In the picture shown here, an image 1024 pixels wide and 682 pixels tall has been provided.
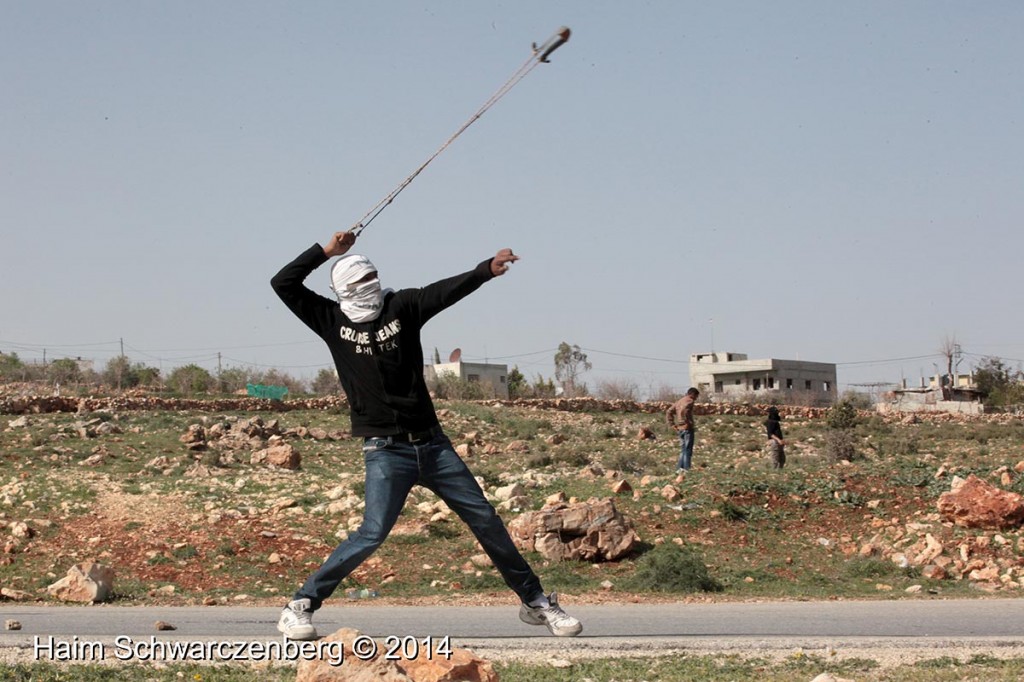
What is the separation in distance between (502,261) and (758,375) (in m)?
84.8

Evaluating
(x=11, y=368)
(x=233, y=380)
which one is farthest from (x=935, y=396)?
(x=11, y=368)

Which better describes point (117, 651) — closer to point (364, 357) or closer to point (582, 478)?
point (364, 357)

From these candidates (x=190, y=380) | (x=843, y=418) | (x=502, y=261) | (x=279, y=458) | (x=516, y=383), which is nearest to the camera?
(x=502, y=261)

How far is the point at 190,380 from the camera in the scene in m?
60.9

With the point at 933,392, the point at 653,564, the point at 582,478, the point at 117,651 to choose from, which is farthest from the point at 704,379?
the point at 117,651

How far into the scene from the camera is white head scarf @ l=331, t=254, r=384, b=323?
6.89 m

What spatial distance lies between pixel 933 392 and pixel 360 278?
8464 centimetres

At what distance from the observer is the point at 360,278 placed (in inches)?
273

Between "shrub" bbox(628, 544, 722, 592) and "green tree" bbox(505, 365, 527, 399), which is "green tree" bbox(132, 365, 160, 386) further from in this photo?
"shrub" bbox(628, 544, 722, 592)

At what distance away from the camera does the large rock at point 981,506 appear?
15109mm

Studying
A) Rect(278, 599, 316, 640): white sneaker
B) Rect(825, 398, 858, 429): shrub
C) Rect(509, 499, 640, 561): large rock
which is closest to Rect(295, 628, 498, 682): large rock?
Rect(278, 599, 316, 640): white sneaker

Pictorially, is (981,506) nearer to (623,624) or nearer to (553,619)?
(623,624)

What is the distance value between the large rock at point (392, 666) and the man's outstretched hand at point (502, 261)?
2032 mm

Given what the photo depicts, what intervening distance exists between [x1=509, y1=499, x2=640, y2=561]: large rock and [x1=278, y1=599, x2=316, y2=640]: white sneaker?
7.58 m
